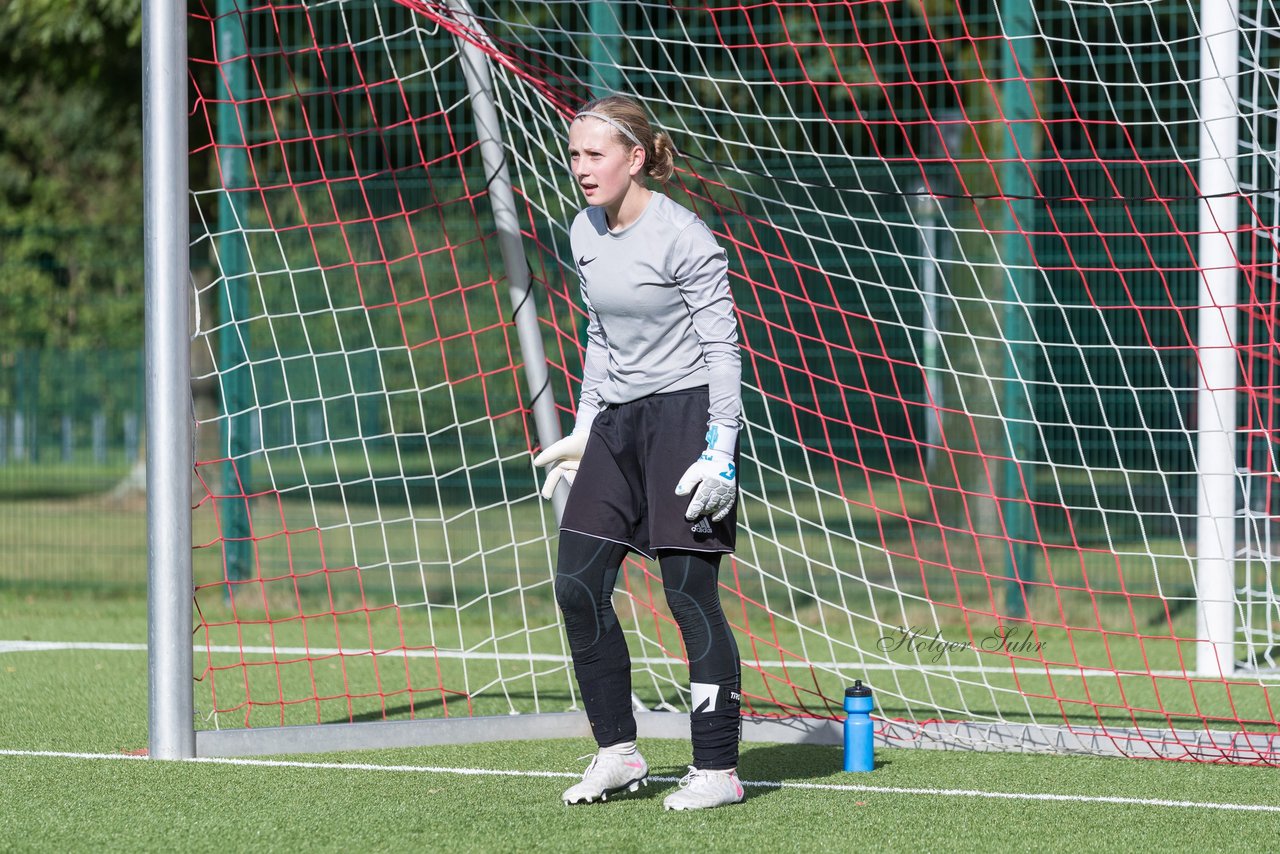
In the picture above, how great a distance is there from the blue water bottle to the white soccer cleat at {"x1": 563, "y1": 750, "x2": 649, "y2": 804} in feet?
2.40

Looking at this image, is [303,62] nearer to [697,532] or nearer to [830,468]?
[830,468]

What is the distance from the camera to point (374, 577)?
9383 mm

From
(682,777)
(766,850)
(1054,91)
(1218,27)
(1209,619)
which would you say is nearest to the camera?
(766,850)

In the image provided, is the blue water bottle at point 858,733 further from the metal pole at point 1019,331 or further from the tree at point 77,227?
the tree at point 77,227

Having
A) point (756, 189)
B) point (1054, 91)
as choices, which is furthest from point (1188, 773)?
point (1054, 91)

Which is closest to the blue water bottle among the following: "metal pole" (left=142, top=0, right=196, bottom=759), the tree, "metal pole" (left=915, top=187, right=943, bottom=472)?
"metal pole" (left=142, top=0, right=196, bottom=759)

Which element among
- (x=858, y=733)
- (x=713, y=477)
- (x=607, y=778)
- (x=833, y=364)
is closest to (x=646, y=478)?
(x=713, y=477)

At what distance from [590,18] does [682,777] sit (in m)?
5.62

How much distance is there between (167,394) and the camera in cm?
484

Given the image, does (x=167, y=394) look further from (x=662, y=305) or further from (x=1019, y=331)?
(x=1019, y=331)

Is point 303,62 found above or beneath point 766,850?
above

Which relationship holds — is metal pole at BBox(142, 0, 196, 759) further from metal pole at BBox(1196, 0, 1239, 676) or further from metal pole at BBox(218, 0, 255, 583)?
metal pole at BBox(218, 0, 255, 583)

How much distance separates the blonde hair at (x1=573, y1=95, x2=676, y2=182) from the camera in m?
4.18

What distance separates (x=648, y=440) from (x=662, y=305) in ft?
1.16
